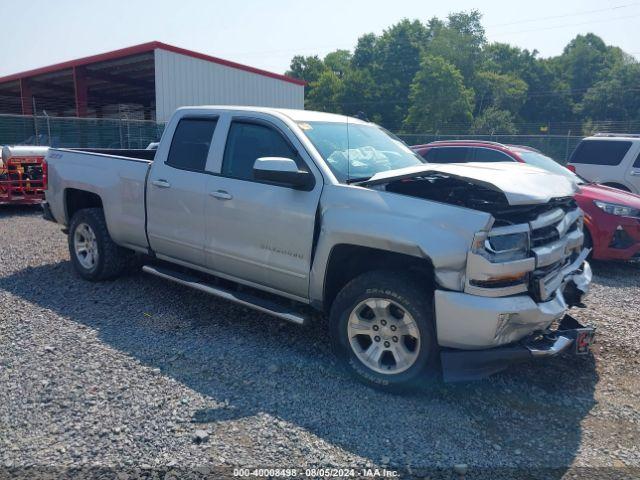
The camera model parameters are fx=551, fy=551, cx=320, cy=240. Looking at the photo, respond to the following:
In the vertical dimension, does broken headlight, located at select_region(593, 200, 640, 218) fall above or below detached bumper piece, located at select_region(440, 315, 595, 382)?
above

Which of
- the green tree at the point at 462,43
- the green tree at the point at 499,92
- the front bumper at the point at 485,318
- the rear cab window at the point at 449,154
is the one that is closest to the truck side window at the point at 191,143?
the front bumper at the point at 485,318

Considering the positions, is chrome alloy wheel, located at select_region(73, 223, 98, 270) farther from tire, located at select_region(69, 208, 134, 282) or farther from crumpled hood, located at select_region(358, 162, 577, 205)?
crumpled hood, located at select_region(358, 162, 577, 205)

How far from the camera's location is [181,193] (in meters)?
5.12

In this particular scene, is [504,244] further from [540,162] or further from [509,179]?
[540,162]

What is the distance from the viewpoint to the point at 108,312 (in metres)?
5.41

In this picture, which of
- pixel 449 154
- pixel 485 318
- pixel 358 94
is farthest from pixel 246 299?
pixel 358 94

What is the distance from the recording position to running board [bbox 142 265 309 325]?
424cm

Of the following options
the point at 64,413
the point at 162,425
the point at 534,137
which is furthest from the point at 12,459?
the point at 534,137

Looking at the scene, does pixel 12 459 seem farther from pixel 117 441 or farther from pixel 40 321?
pixel 40 321

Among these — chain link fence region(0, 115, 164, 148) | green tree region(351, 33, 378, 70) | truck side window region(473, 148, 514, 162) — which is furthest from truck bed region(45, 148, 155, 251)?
green tree region(351, 33, 378, 70)

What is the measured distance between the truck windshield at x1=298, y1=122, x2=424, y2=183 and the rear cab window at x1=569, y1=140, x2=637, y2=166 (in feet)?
26.0

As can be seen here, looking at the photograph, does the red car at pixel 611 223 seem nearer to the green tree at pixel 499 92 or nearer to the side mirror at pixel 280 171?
the side mirror at pixel 280 171

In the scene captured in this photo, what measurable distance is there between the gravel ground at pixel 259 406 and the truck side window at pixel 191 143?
1469 mm

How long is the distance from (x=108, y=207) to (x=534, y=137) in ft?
69.8
